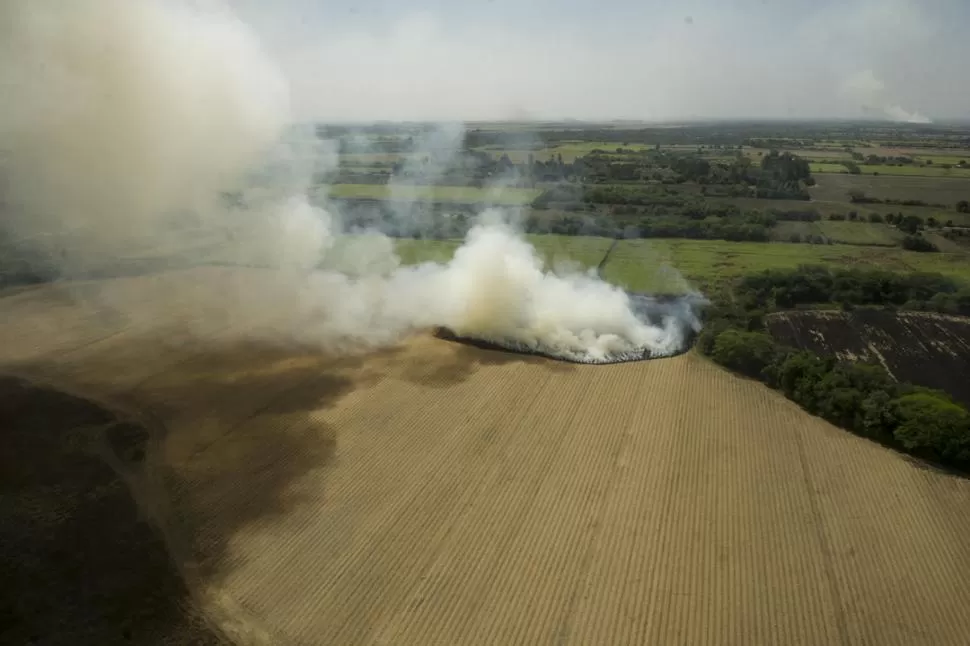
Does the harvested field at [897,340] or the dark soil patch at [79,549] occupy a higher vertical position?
the harvested field at [897,340]

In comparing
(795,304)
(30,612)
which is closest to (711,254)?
(795,304)

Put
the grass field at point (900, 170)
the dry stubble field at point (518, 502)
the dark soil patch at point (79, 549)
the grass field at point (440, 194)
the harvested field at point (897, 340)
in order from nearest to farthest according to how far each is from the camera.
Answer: the dark soil patch at point (79, 549)
the dry stubble field at point (518, 502)
the harvested field at point (897, 340)
the grass field at point (440, 194)
the grass field at point (900, 170)

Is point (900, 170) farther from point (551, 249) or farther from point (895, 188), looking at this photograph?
point (551, 249)

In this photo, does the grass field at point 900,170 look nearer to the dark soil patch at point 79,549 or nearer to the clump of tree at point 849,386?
the clump of tree at point 849,386

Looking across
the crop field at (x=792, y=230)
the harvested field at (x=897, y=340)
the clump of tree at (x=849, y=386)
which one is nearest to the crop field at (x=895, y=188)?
the crop field at (x=792, y=230)

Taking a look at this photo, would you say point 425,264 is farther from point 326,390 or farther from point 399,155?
point 399,155

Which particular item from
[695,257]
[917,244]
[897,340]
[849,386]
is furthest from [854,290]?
[917,244]
